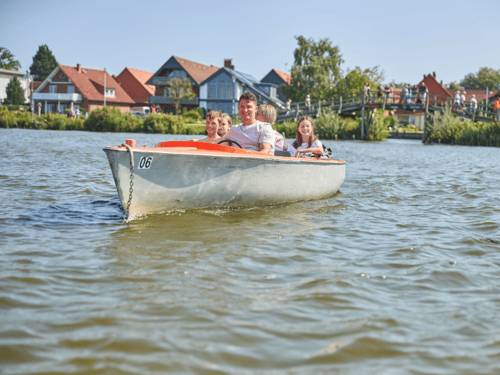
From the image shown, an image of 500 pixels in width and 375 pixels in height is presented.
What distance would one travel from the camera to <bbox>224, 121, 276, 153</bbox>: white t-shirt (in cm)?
769

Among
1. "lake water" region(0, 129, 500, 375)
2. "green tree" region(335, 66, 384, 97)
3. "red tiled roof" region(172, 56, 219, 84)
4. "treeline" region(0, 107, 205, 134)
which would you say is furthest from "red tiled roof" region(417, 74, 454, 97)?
"lake water" region(0, 129, 500, 375)

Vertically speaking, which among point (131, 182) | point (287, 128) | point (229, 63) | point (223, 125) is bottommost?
point (131, 182)

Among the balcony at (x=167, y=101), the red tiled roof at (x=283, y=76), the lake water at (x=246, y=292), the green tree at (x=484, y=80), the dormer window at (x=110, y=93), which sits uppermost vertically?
the green tree at (x=484, y=80)

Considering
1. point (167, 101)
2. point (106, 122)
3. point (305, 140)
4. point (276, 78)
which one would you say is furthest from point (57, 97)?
point (305, 140)

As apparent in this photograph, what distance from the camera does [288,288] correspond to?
4059 mm

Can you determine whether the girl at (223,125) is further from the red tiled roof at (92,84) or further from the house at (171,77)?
the red tiled roof at (92,84)

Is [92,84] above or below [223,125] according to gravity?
above

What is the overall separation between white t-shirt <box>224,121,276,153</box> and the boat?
463 millimetres

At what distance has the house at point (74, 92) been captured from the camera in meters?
64.6

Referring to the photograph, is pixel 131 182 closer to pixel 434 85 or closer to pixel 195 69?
pixel 195 69

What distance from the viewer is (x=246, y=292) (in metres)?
3.93

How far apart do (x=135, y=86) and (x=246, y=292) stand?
2808 inches

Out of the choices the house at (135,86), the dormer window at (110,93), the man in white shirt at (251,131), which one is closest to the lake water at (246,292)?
the man in white shirt at (251,131)

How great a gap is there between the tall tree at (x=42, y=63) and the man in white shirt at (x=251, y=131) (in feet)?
388
